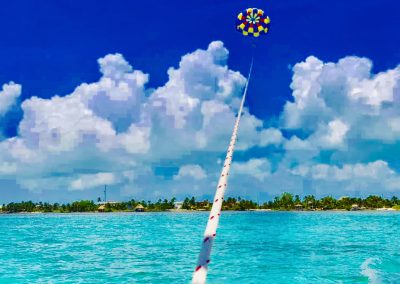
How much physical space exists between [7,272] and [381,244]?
2561cm

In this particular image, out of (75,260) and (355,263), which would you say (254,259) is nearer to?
(355,263)

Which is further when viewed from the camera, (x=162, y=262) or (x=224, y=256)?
(x=224, y=256)

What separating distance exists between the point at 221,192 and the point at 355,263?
18.5 meters

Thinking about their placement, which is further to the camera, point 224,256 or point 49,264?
point 224,256

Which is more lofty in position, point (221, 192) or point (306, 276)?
point (221, 192)

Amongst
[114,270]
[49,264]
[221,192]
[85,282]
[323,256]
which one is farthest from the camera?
[323,256]

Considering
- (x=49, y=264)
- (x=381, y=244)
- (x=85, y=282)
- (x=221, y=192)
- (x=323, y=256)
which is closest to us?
(x=221, y=192)

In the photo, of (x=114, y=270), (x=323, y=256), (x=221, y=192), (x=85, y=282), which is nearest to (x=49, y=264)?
(x=114, y=270)

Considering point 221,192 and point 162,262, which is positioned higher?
point 221,192

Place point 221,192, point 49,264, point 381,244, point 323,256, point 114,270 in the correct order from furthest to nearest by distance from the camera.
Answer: point 381,244 < point 323,256 < point 49,264 < point 114,270 < point 221,192

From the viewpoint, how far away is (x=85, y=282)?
65.0 feet

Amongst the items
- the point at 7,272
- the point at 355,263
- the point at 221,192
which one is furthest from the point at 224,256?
the point at 221,192

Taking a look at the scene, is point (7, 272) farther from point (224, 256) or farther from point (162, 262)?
point (224, 256)

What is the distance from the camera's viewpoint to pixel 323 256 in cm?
2716
